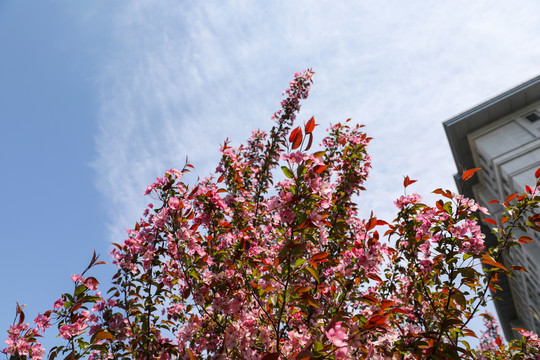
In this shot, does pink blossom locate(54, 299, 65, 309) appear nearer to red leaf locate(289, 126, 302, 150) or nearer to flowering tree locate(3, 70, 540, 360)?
flowering tree locate(3, 70, 540, 360)

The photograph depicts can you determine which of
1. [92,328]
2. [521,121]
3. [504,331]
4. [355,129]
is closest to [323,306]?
[92,328]

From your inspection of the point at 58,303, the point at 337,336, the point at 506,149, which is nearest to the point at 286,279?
the point at 337,336

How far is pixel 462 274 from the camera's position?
8.59 feet

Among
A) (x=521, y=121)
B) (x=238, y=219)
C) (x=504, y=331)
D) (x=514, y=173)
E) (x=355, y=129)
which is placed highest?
(x=521, y=121)

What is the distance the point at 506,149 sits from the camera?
59.7ft

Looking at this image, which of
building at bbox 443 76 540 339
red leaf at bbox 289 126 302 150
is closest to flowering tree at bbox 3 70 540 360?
red leaf at bbox 289 126 302 150

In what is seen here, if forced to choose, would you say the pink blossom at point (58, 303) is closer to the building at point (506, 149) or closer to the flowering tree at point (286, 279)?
the flowering tree at point (286, 279)

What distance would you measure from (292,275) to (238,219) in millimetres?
2040

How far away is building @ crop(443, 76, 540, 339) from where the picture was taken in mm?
16859

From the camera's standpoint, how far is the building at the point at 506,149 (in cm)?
1686

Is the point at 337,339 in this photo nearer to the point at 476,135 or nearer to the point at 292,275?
the point at 292,275

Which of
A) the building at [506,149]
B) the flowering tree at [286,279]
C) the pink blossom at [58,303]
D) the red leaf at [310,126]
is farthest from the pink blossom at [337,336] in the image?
the building at [506,149]

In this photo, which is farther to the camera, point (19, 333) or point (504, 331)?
point (504, 331)

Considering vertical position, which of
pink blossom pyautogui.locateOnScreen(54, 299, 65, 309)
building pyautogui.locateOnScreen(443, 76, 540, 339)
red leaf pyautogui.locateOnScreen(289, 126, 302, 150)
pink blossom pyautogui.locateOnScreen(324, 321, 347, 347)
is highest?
building pyautogui.locateOnScreen(443, 76, 540, 339)
